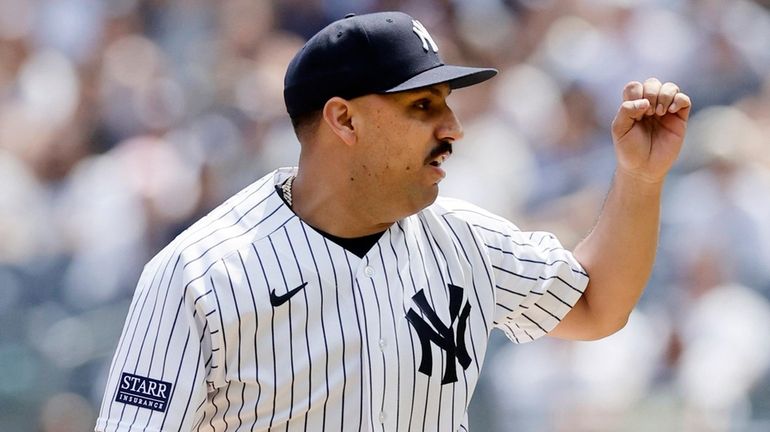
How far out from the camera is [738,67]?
5.62 m

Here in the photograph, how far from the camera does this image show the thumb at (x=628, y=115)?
2.57 meters

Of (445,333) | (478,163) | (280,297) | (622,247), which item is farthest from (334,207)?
(478,163)

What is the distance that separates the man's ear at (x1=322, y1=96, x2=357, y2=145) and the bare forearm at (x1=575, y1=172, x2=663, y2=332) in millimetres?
610

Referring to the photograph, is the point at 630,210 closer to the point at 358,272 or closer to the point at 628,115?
the point at 628,115

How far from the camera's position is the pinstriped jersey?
234 centimetres

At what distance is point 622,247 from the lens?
269 centimetres

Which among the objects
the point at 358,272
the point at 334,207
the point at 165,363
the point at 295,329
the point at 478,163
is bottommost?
the point at 165,363

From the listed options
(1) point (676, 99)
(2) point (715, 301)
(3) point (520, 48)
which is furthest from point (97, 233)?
(1) point (676, 99)

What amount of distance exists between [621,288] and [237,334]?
0.87 metres

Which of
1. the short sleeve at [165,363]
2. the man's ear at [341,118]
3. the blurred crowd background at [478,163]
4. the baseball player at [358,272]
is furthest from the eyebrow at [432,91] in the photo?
the blurred crowd background at [478,163]

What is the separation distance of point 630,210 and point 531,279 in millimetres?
262

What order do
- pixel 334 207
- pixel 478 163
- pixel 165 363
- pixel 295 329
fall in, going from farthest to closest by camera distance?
pixel 478 163 < pixel 334 207 < pixel 295 329 < pixel 165 363

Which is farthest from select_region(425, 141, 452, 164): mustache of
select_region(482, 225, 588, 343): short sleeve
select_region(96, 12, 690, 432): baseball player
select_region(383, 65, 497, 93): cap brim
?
select_region(482, 225, 588, 343): short sleeve

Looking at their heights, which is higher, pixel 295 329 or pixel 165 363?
pixel 295 329
